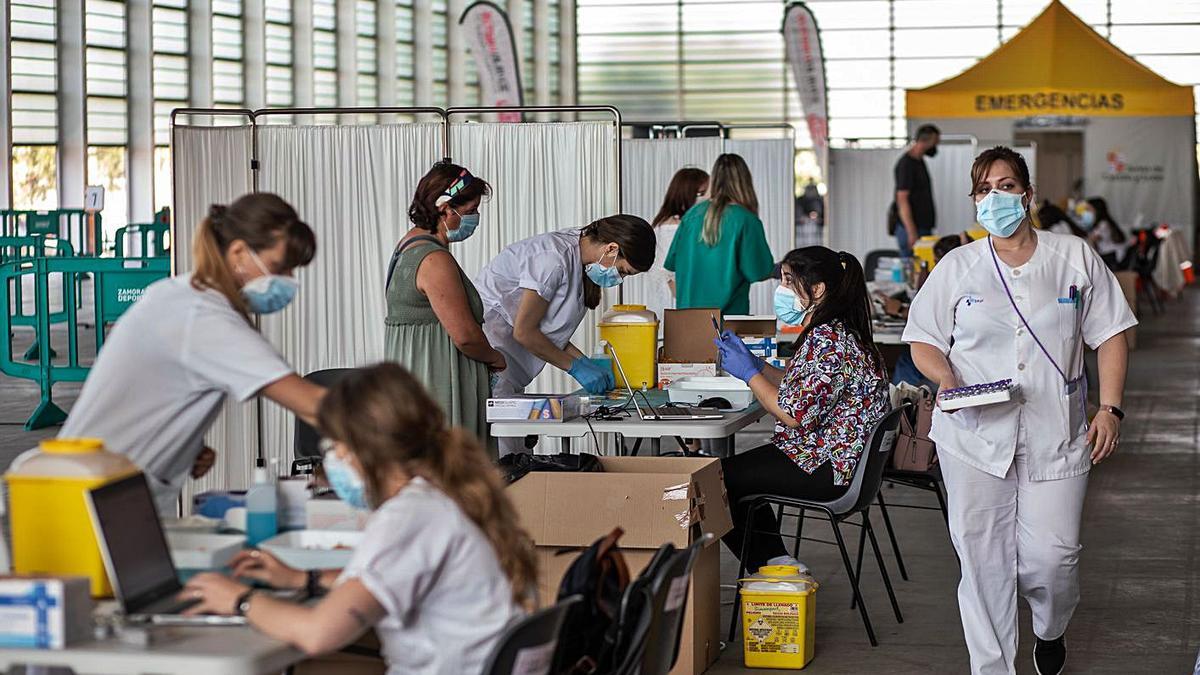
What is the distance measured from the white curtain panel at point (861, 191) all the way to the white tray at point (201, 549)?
1027 cm

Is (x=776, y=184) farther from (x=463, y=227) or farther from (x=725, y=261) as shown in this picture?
(x=463, y=227)

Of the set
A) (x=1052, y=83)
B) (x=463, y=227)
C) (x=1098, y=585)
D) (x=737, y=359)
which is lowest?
(x=1098, y=585)

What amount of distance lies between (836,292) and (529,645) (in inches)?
90.5

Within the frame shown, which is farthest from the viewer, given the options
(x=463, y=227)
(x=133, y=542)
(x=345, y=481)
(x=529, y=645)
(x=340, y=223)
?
(x=340, y=223)

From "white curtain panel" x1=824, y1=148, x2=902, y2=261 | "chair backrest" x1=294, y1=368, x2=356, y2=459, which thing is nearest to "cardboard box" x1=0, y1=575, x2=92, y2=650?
"chair backrest" x1=294, y1=368, x2=356, y2=459

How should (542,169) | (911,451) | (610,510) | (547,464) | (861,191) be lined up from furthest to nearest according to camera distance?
1. (861,191)
2. (542,169)
3. (911,451)
4. (547,464)
5. (610,510)

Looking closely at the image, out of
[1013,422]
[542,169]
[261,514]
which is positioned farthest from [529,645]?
[542,169]

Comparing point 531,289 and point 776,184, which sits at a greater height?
point 776,184

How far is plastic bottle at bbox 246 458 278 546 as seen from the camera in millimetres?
2592

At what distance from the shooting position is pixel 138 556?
223 cm

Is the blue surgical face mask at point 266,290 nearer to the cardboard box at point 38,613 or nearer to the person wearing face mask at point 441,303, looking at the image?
the cardboard box at point 38,613

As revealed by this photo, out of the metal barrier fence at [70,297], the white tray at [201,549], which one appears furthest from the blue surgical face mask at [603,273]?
the metal barrier fence at [70,297]

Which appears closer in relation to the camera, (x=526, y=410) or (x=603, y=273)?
(x=526, y=410)

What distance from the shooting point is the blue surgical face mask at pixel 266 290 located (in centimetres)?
259
